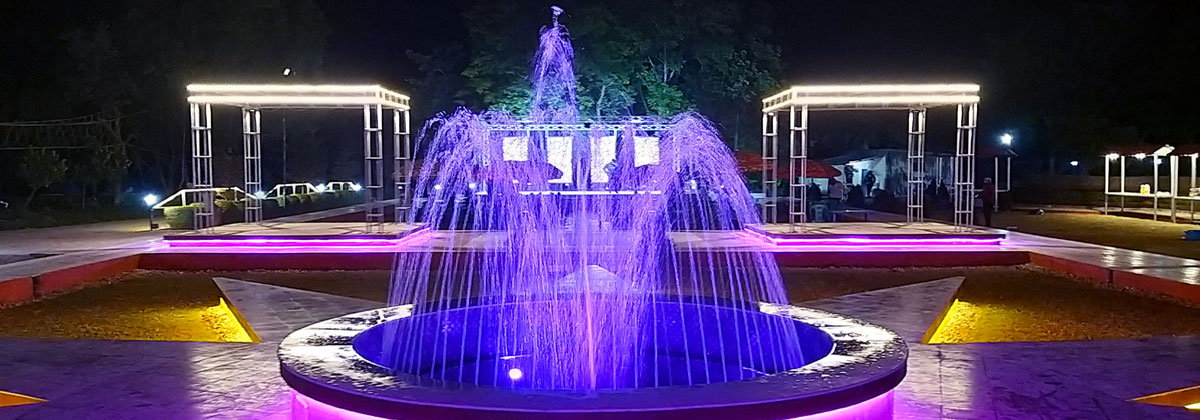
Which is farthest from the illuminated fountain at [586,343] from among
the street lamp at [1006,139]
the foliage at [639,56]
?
the street lamp at [1006,139]

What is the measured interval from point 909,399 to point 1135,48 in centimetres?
3556

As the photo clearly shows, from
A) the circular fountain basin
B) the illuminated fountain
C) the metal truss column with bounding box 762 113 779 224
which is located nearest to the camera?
the circular fountain basin

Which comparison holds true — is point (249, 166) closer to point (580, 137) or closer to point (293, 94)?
point (293, 94)

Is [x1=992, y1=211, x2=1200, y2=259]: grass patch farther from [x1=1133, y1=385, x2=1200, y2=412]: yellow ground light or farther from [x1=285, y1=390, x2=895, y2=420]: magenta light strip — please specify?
[x1=285, y1=390, x2=895, y2=420]: magenta light strip

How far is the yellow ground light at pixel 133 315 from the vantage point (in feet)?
29.0

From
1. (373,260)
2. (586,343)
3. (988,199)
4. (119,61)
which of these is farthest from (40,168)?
(586,343)

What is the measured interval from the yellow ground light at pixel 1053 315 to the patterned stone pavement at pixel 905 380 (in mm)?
903

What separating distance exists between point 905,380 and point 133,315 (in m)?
7.61

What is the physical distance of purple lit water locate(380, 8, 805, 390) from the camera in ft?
22.5

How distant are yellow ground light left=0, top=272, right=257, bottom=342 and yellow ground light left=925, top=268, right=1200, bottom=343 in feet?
21.8

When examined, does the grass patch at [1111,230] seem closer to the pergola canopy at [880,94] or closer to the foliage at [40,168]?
the pergola canopy at [880,94]

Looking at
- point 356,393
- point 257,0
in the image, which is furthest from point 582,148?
point 356,393

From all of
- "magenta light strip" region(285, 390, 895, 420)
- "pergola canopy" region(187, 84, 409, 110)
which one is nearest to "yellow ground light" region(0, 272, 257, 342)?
"magenta light strip" region(285, 390, 895, 420)

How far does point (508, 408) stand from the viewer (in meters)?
4.16
